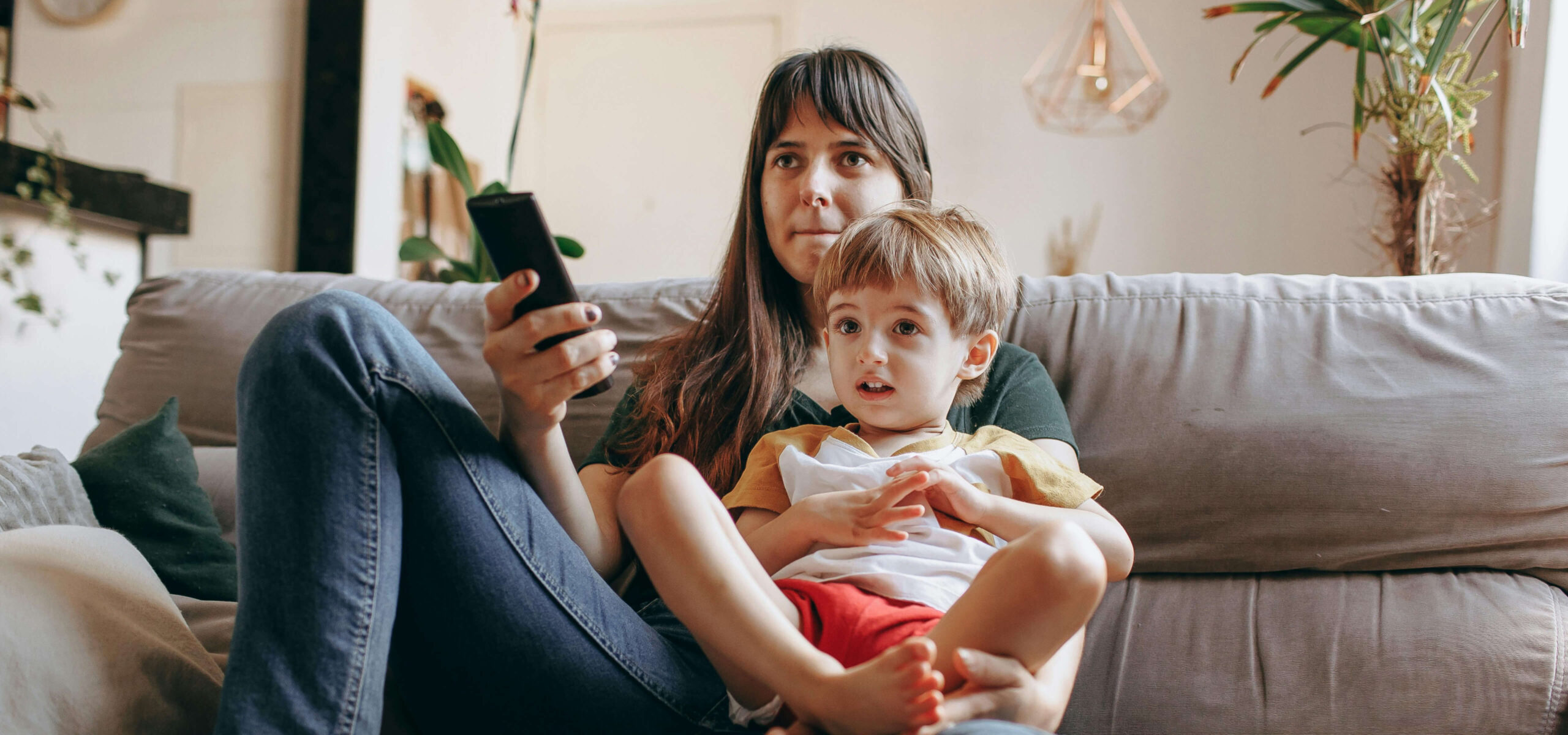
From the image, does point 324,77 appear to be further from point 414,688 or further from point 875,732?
point 875,732

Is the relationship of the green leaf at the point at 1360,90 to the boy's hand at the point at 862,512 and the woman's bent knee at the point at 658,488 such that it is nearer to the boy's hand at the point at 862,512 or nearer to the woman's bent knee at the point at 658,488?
the boy's hand at the point at 862,512

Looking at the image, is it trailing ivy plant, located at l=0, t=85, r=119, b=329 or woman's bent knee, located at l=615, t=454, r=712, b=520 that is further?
trailing ivy plant, located at l=0, t=85, r=119, b=329

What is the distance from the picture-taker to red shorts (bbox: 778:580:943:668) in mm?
803

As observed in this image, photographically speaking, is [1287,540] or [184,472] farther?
[184,472]

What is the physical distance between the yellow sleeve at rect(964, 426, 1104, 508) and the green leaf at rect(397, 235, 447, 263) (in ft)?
5.27

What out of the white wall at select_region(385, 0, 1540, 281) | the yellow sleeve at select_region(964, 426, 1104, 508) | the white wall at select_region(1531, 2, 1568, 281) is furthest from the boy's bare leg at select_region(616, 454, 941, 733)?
the white wall at select_region(385, 0, 1540, 281)

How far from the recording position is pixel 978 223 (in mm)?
1134

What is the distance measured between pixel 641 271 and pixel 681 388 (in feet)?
11.2

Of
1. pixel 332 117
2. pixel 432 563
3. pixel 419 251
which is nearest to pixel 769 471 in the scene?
pixel 432 563

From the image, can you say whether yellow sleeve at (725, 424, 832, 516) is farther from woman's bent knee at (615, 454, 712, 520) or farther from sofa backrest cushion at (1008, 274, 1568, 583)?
sofa backrest cushion at (1008, 274, 1568, 583)

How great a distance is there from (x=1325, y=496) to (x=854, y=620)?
2.09 feet

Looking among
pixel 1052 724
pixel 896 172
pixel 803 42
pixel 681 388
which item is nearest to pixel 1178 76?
pixel 803 42

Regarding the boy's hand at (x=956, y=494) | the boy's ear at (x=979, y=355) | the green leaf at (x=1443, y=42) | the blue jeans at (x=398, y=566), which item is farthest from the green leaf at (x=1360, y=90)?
the blue jeans at (x=398, y=566)

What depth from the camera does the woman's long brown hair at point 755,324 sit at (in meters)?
1.17
